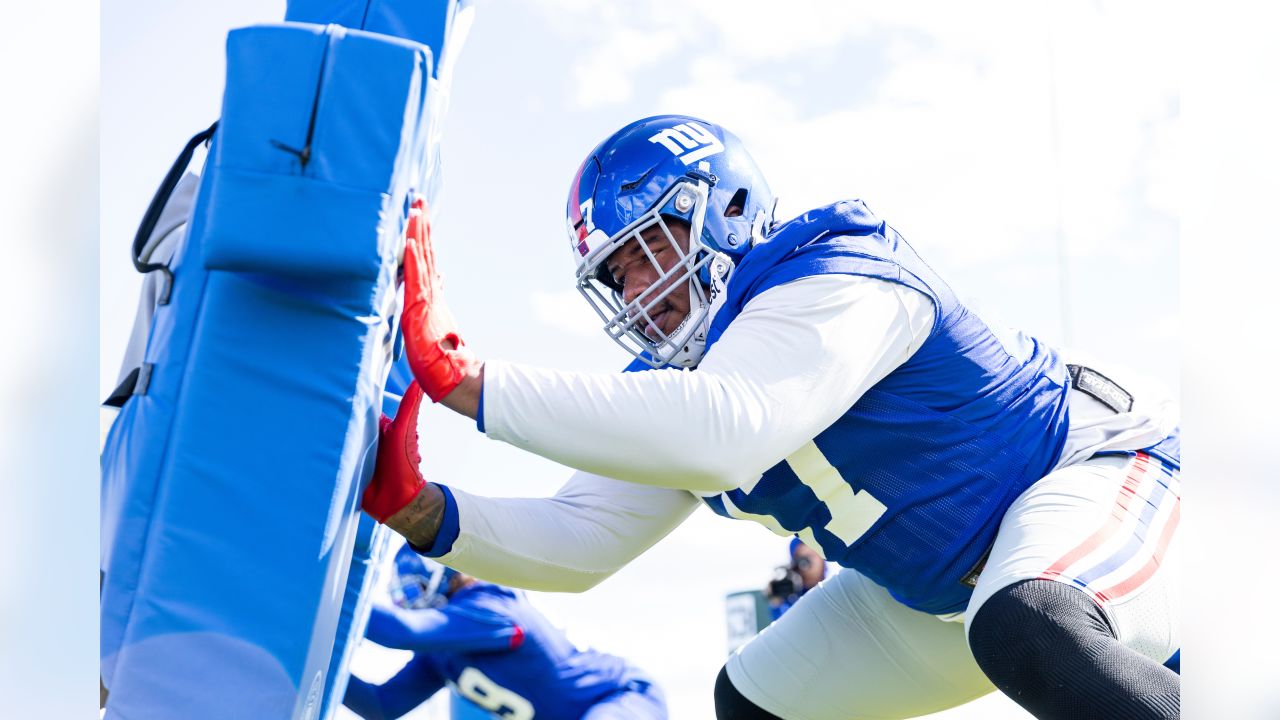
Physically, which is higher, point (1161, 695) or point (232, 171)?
point (232, 171)

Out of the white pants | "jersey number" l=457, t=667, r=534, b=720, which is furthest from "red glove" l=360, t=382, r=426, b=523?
"jersey number" l=457, t=667, r=534, b=720

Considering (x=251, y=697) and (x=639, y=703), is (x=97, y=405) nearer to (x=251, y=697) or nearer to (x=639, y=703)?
(x=251, y=697)

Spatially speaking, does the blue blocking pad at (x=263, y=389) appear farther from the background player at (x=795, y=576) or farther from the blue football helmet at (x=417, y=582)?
the background player at (x=795, y=576)

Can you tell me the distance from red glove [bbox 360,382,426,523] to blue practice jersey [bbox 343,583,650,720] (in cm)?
197

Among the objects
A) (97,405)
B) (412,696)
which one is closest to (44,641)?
(97,405)

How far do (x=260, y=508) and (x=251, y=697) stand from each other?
0.27 metres

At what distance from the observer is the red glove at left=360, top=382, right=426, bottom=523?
82.1 inches

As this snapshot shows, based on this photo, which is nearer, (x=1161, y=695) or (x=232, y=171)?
(x=1161, y=695)

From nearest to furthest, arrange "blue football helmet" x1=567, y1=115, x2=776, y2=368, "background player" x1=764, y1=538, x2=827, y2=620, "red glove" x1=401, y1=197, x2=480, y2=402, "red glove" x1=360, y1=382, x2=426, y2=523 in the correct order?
1. "red glove" x1=401, y1=197, x2=480, y2=402
2. "red glove" x1=360, y1=382, x2=426, y2=523
3. "blue football helmet" x1=567, y1=115, x2=776, y2=368
4. "background player" x1=764, y1=538, x2=827, y2=620

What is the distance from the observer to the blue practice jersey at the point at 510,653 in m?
4.03

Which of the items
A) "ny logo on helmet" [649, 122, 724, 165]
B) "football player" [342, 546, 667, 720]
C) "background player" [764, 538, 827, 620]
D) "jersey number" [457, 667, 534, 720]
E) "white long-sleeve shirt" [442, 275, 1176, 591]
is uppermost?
"ny logo on helmet" [649, 122, 724, 165]

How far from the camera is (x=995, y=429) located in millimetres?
2012

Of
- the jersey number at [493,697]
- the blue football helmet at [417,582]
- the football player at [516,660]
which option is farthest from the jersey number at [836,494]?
the blue football helmet at [417,582]

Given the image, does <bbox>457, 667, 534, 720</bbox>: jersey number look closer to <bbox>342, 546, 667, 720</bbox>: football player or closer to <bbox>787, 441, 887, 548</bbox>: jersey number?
<bbox>342, 546, 667, 720</bbox>: football player
